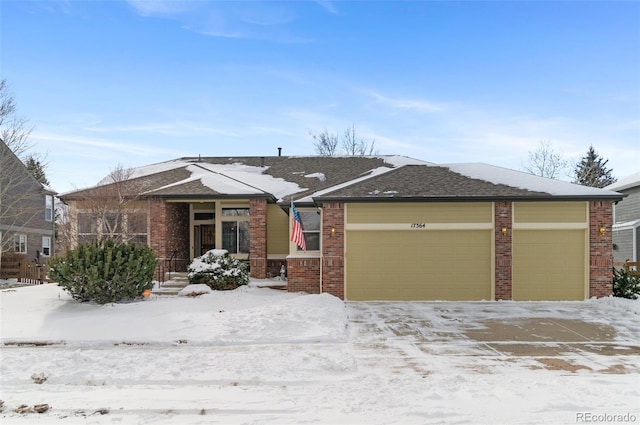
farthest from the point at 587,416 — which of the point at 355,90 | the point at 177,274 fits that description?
the point at 355,90

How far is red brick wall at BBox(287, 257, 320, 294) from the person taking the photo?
532 inches

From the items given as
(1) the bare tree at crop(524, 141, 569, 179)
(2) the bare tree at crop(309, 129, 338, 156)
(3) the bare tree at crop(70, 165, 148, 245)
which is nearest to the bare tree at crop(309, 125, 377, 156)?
(2) the bare tree at crop(309, 129, 338, 156)

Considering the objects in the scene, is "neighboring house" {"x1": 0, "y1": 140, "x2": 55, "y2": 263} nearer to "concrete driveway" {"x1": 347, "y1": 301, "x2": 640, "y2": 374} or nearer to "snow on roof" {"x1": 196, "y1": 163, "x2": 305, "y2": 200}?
"snow on roof" {"x1": 196, "y1": 163, "x2": 305, "y2": 200}

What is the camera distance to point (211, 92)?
17312 millimetres

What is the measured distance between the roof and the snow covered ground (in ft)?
13.2

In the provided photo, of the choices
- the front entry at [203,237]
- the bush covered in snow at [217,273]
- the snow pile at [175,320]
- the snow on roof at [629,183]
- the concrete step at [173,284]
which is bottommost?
the concrete step at [173,284]

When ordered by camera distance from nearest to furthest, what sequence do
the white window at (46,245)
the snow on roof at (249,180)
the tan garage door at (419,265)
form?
the tan garage door at (419,265) → the snow on roof at (249,180) → the white window at (46,245)

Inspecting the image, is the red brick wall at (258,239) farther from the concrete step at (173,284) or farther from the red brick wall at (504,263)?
the red brick wall at (504,263)

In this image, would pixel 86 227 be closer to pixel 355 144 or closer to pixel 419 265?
pixel 419 265

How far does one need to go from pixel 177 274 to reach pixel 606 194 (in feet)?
50.8

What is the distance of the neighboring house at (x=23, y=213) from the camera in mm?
20719

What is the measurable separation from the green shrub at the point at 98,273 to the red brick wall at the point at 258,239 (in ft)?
18.1

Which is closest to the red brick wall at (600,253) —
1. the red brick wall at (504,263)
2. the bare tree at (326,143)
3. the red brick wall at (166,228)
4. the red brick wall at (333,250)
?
the red brick wall at (504,263)

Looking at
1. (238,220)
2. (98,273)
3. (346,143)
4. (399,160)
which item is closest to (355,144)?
(346,143)
